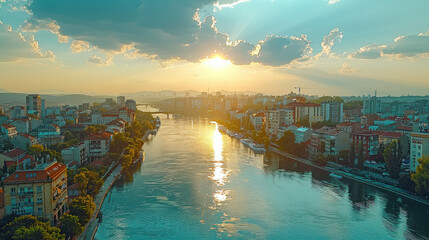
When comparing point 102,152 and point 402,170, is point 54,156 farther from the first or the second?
point 402,170

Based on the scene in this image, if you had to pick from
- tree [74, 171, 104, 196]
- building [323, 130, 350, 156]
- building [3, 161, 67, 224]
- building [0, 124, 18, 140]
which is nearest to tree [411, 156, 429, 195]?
building [323, 130, 350, 156]

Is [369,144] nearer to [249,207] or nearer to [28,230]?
[249,207]

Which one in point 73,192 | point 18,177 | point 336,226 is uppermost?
point 18,177

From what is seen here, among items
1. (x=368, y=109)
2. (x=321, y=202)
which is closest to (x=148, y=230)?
(x=321, y=202)

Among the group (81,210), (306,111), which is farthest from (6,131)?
(306,111)

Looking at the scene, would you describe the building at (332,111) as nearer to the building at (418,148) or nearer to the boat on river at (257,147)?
the boat on river at (257,147)

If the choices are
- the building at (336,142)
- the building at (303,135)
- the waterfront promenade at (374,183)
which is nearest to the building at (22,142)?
the waterfront promenade at (374,183)
